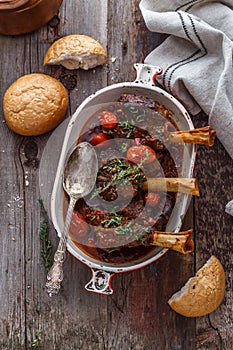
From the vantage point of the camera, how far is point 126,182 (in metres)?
2.36

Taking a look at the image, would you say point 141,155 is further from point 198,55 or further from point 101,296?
point 101,296

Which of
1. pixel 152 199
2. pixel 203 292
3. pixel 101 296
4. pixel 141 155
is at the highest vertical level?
pixel 141 155

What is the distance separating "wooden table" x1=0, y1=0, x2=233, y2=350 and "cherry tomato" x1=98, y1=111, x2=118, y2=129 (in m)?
0.25

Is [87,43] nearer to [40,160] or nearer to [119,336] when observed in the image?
[40,160]

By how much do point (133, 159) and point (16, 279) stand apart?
2.64 ft

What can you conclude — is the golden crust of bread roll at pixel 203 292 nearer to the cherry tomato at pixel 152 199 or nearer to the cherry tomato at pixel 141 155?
the cherry tomato at pixel 152 199

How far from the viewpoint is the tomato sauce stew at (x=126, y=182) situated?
7.78ft

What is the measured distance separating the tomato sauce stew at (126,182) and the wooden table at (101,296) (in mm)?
246

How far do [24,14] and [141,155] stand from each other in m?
0.80

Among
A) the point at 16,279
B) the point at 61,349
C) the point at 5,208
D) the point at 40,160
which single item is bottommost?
the point at 61,349

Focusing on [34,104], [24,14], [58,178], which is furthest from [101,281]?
[24,14]

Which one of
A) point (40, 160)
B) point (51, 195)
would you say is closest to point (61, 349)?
point (51, 195)

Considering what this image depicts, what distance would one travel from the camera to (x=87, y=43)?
8.35 ft

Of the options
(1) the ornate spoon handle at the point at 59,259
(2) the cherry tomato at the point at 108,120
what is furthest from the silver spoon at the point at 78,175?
(2) the cherry tomato at the point at 108,120
